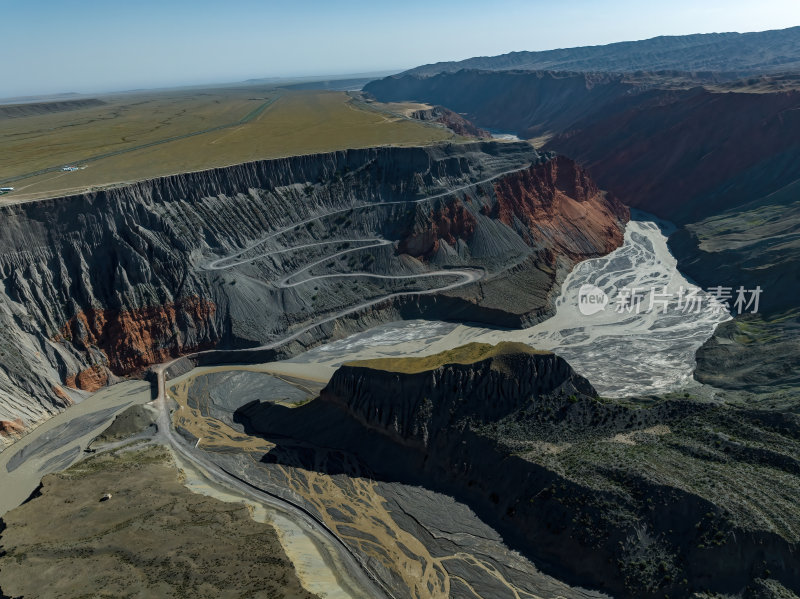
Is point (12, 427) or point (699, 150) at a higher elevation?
point (699, 150)

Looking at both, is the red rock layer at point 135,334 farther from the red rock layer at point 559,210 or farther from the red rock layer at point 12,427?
the red rock layer at point 559,210

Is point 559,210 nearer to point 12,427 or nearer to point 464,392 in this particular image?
point 464,392

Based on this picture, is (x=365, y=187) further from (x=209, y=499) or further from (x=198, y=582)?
(x=198, y=582)

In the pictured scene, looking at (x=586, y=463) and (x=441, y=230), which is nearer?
(x=586, y=463)

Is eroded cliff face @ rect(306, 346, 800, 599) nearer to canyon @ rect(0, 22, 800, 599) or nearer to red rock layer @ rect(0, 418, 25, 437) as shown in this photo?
canyon @ rect(0, 22, 800, 599)

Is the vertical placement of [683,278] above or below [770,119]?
below

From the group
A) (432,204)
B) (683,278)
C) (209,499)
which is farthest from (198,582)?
(683,278)
